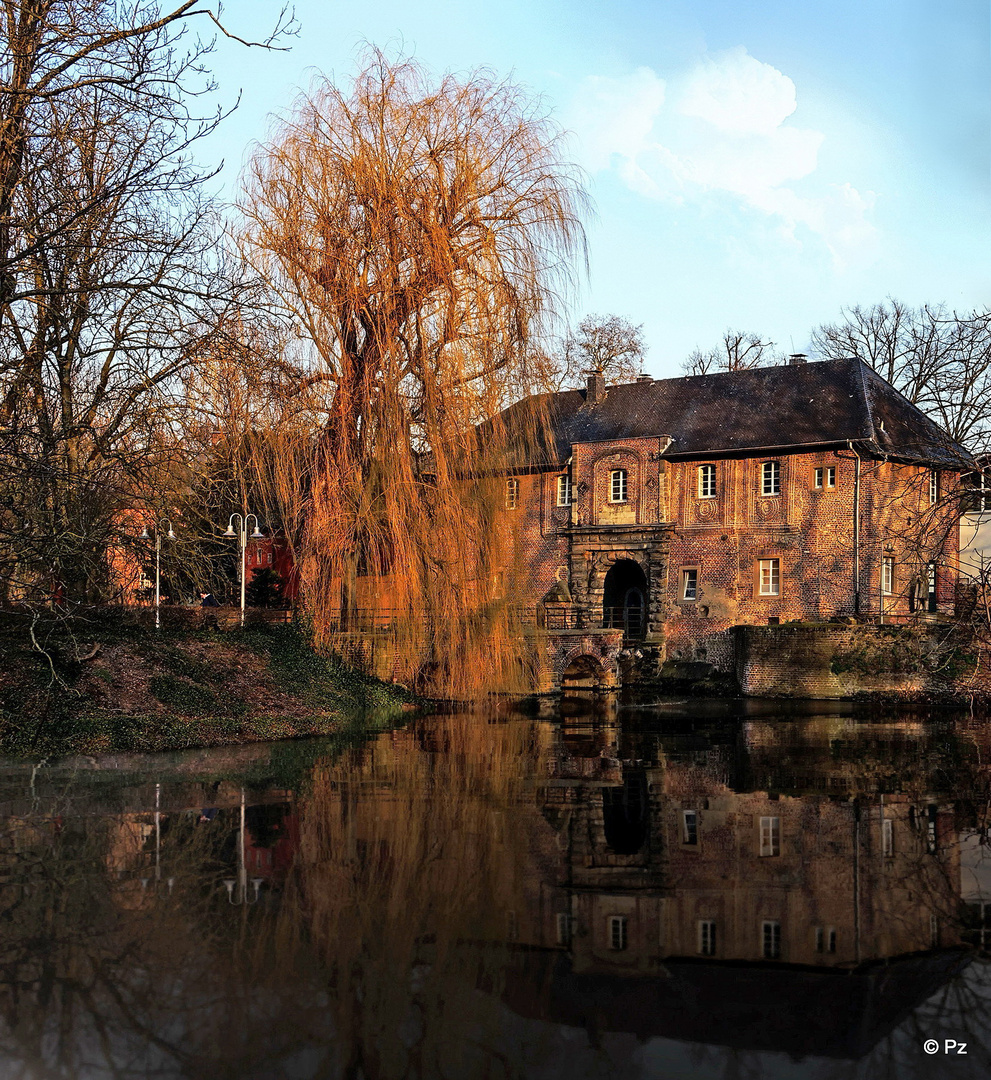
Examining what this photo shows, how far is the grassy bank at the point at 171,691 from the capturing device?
41.8 ft

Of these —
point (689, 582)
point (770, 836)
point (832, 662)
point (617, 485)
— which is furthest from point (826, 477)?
point (770, 836)

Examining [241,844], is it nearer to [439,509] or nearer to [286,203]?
[439,509]

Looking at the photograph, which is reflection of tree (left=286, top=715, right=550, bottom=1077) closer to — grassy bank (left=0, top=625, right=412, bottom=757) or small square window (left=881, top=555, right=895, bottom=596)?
grassy bank (left=0, top=625, right=412, bottom=757)

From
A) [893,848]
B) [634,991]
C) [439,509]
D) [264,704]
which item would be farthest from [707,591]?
[634,991]

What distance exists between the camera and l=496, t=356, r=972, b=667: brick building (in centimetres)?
2955

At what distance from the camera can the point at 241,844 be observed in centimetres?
780

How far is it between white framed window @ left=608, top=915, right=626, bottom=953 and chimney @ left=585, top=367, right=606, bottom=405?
98.7ft

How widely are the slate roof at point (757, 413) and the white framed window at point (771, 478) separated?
0.66 metres

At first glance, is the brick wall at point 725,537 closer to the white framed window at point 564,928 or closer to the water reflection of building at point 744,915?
the water reflection of building at point 744,915

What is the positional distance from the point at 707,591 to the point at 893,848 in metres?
23.7

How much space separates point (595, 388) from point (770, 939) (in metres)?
30.7

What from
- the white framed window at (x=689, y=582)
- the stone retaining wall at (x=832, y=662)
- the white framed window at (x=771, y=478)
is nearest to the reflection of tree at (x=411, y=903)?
the stone retaining wall at (x=832, y=662)

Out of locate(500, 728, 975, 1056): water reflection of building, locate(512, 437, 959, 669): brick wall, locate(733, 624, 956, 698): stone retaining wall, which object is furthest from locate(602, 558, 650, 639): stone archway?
locate(500, 728, 975, 1056): water reflection of building

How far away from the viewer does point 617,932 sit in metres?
5.84
